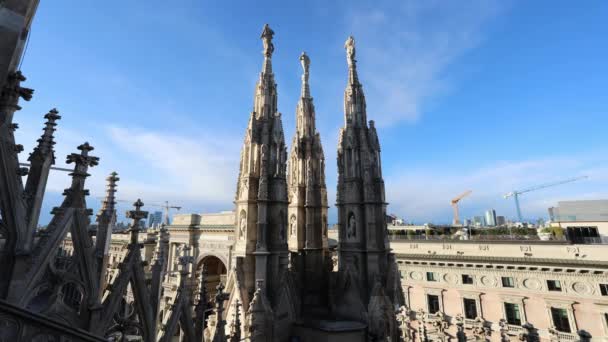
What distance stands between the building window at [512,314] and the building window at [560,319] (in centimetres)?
272

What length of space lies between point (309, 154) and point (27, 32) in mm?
12758

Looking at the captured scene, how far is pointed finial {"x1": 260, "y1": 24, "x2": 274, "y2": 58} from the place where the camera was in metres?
15.6

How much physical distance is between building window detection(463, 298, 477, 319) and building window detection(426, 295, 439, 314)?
290 cm

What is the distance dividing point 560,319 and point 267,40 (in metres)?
35.4

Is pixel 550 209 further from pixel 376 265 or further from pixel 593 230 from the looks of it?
pixel 376 265

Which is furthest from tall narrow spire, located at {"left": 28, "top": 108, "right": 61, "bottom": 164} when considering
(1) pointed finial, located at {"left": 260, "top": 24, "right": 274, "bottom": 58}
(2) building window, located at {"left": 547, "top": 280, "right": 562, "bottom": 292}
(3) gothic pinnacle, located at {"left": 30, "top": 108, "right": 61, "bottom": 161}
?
(2) building window, located at {"left": 547, "top": 280, "right": 562, "bottom": 292}

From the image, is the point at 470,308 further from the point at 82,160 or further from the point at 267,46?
the point at 82,160

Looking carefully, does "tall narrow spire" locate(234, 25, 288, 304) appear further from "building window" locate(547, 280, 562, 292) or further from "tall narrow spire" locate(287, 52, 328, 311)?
"building window" locate(547, 280, 562, 292)

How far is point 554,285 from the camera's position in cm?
2806

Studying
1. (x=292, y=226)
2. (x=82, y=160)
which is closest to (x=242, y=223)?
(x=292, y=226)

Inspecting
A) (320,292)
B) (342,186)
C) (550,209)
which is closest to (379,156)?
(342,186)

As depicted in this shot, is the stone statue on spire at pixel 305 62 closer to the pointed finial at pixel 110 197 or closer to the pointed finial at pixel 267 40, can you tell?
the pointed finial at pixel 267 40

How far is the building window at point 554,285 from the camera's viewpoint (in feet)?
91.2

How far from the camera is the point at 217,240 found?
35.2 metres
